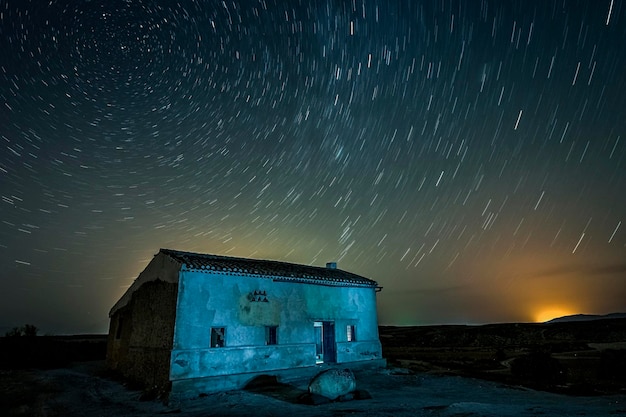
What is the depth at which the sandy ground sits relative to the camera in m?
10.4

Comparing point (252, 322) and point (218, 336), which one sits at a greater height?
point (252, 322)

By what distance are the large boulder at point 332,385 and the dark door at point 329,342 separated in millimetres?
6006

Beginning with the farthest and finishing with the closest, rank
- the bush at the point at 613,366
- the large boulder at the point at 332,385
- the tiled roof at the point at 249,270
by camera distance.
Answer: the bush at the point at 613,366
the tiled roof at the point at 249,270
the large boulder at the point at 332,385

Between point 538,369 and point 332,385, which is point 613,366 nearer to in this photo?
point 538,369

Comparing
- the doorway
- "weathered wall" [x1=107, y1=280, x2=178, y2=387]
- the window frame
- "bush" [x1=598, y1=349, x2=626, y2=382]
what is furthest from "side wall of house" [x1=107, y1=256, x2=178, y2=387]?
"bush" [x1=598, y1=349, x2=626, y2=382]

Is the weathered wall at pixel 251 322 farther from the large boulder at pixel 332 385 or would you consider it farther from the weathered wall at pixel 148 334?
the large boulder at pixel 332 385

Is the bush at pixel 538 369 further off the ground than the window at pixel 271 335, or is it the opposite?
the window at pixel 271 335

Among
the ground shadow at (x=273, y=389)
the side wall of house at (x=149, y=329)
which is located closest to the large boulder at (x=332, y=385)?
the ground shadow at (x=273, y=389)

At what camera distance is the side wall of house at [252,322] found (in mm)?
14062

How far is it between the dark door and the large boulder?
6006 mm

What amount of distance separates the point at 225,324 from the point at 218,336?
0.55 meters

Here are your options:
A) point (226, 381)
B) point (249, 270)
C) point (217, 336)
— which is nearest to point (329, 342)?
point (249, 270)

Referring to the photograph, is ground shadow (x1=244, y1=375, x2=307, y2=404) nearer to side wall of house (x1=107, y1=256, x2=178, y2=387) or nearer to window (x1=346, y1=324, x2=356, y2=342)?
side wall of house (x1=107, y1=256, x2=178, y2=387)

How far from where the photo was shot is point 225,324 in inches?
591
